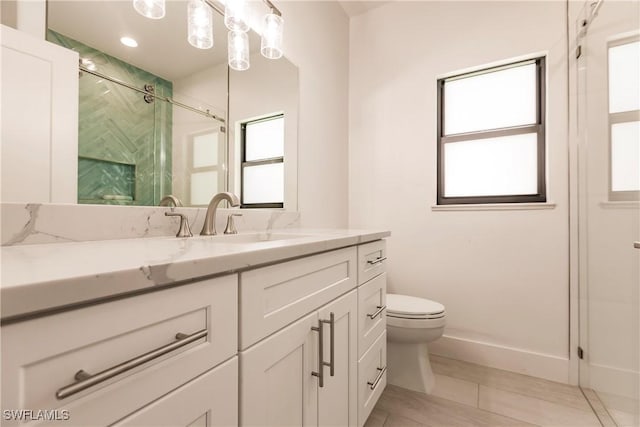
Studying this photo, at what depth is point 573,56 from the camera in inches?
65.0

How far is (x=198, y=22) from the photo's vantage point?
1159 millimetres

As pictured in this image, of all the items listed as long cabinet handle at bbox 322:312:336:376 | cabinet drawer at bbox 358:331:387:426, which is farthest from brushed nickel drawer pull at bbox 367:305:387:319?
long cabinet handle at bbox 322:312:336:376

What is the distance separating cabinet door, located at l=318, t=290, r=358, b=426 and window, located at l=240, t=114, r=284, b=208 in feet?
2.46

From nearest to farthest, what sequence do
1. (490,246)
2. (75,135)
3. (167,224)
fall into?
1. (75,135)
2. (167,224)
3. (490,246)

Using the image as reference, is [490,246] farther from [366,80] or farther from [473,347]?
[366,80]

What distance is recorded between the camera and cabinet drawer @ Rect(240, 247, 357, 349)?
→ 1.99 ft

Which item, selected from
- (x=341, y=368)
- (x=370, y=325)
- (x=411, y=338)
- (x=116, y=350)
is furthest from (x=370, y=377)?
(x=116, y=350)

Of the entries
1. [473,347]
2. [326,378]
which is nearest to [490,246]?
[473,347]

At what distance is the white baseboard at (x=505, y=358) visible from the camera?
169cm

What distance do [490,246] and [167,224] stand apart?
189 centimetres

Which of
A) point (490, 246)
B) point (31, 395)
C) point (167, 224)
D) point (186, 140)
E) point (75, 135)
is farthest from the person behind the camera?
point (490, 246)

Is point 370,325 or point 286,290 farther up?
point 286,290

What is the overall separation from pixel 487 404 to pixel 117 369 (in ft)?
5.77

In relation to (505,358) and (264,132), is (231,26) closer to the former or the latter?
(264,132)
